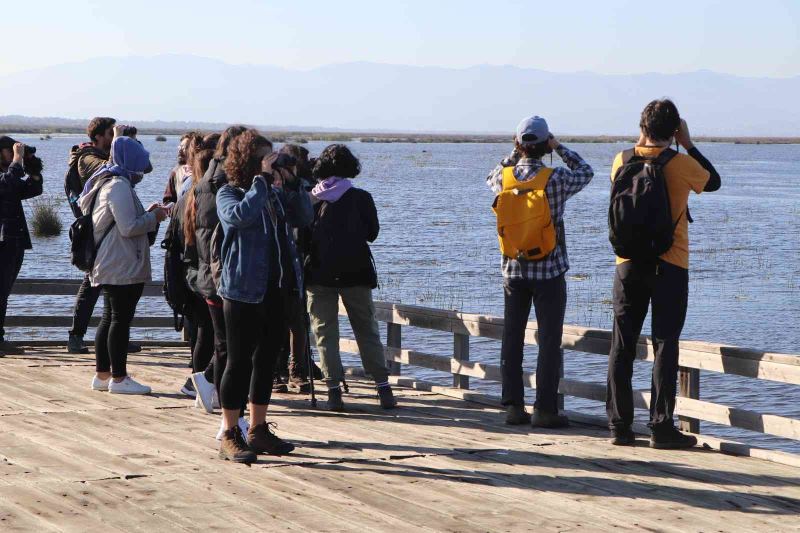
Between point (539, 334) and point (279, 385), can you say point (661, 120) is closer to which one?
point (539, 334)

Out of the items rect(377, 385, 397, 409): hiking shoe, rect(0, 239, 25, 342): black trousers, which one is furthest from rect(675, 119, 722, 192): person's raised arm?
rect(0, 239, 25, 342): black trousers

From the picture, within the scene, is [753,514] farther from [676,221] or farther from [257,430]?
[257,430]

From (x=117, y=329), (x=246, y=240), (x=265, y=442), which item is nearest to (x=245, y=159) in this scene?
(x=246, y=240)

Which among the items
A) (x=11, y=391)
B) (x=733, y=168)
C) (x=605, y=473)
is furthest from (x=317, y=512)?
(x=733, y=168)

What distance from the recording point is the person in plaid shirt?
7.73 meters

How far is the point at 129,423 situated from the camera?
7.88 m

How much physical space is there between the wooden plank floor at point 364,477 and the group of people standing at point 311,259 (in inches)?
12.6

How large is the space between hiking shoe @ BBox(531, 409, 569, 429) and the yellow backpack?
0.98 m

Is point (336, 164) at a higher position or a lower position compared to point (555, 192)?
higher

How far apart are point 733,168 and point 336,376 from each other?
81.7 metres

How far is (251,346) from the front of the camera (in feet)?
22.2

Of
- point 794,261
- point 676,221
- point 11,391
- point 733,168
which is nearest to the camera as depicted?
point 676,221

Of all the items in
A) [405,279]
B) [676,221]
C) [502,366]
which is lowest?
[405,279]

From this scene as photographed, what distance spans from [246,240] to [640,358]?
8.57 ft
